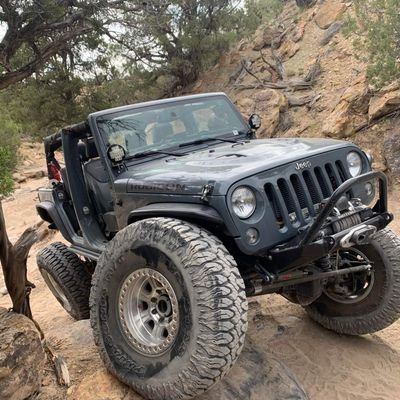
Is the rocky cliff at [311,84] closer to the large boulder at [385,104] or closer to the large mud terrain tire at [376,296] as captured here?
the large boulder at [385,104]

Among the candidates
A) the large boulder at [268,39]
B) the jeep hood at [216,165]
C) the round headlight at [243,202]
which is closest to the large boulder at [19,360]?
the jeep hood at [216,165]

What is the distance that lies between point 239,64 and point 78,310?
12.4 m

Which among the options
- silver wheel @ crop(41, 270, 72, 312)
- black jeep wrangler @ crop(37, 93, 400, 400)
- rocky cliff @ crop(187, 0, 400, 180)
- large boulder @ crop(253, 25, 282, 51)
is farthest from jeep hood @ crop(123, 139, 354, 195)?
large boulder @ crop(253, 25, 282, 51)

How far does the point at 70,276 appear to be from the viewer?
4934mm

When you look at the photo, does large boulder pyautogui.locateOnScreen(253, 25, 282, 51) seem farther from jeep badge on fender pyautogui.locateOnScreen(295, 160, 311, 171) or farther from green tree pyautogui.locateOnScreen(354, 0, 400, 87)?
jeep badge on fender pyautogui.locateOnScreen(295, 160, 311, 171)

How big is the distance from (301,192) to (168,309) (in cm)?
116

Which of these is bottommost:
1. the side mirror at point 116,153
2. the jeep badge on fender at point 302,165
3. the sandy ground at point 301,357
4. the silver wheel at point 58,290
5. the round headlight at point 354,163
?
the sandy ground at point 301,357

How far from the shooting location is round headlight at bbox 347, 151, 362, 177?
3.73m

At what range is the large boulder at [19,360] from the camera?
2.95 metres

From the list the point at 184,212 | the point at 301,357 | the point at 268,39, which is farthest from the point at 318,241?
the point at 268,39

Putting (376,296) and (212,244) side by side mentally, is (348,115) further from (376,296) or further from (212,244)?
(212,244)

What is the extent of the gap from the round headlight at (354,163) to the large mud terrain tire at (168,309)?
1359 mm

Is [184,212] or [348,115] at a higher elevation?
[184,212]

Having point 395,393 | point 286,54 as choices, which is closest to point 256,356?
point 395,393
